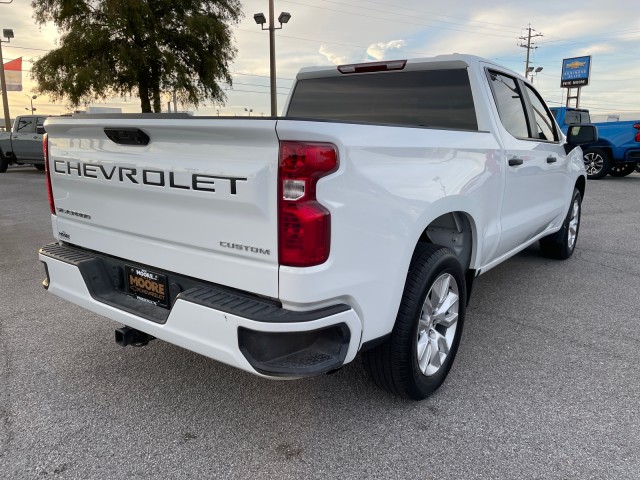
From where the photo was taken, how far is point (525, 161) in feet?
12.6

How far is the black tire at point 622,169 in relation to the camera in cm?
1531

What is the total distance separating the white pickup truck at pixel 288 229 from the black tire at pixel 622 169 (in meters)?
14.1

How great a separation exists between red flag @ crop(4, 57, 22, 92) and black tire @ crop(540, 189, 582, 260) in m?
26.1

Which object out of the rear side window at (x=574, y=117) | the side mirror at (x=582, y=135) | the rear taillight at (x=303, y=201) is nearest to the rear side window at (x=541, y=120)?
the side mirror at (x=582, y=135)

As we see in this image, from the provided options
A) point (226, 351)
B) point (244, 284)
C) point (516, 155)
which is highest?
point (516, 155)

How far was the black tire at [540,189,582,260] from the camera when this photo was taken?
5613 millimetres

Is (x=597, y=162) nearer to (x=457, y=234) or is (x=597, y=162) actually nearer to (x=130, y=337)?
(x=457, y=234)

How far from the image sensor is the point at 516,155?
3633 millimetres

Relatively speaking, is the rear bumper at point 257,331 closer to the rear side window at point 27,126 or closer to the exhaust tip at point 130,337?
the exhaust tip at point 130,337

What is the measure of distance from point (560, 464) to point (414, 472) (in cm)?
67

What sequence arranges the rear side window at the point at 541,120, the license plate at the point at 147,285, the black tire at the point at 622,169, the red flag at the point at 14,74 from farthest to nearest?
1. the red flag at the point at 14,74
2. the black tire at the point at 622,169
3. the rear side window at the point at 541,120
4. the license plate at the point at 147,285

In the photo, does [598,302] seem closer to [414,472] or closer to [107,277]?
[414,472]

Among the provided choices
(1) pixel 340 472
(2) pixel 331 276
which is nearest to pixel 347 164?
(2) pixel 331 276

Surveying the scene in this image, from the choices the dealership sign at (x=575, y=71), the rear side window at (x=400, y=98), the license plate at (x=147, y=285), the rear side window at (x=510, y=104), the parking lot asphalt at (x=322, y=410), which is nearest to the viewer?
the parking lot asphalt at (x=322, y=410)
